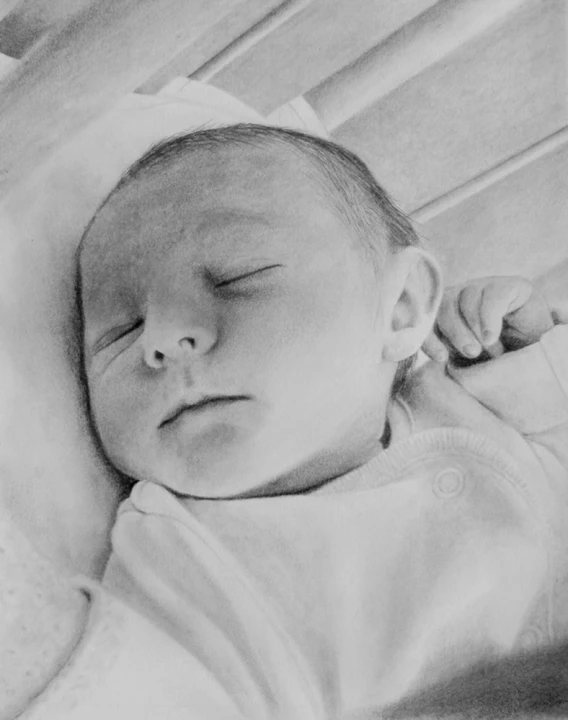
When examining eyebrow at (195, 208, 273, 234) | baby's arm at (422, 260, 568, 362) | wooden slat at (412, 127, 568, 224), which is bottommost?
baby's arm at (422, 260, 568, 362)

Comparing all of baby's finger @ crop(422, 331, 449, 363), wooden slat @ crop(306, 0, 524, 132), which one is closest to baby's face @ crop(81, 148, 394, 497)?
baby's finger @ crop(422, 331, 449, 363)

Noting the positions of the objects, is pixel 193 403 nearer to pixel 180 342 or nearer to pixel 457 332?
pixel 180 342

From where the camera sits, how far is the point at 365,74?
176 centimetres

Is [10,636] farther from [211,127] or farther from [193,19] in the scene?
[193,19]

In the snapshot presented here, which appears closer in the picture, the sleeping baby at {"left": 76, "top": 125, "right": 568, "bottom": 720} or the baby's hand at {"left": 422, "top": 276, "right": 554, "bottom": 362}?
the sleeping baby at {"left": 76, "top": 125, "right": 568, "bottom": 720}

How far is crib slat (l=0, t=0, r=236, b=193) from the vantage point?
1589 millimetres

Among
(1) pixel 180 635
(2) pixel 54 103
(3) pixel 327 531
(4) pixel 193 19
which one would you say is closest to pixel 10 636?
(1) pixel 180 635

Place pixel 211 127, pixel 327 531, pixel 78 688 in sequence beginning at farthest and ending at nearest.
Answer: pixel 211 127
pixel 327 531
pixel 78 688

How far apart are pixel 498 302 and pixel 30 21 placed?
825 millimetres

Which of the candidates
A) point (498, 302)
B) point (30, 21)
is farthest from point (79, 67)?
point (498, 302)

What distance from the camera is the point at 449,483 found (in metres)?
1.59

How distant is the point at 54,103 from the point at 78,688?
0.82 m

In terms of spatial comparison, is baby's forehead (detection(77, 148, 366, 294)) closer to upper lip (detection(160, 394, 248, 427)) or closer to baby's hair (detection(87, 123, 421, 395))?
baby's hair (detection(87, 123, 421, 395))

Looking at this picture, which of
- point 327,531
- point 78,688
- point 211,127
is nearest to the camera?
point 78,688
